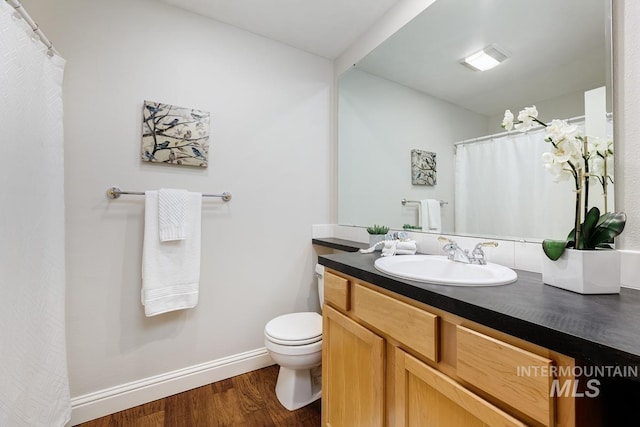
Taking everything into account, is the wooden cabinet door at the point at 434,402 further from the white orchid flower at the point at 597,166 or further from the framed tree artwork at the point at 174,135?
the framed tree artwork at the point at 174,135

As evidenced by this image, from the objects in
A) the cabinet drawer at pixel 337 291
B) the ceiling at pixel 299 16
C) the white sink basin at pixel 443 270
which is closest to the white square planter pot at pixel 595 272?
the white sink basin at pixel 443 270

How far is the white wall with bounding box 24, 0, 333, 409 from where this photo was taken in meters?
1.37

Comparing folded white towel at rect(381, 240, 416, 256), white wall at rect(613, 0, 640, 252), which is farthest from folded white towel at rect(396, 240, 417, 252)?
white wall at rect(613, 0, 640, 252)

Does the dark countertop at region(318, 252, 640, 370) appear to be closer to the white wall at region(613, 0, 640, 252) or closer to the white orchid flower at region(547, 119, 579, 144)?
the white wall at region(613, 0, 640, 252)

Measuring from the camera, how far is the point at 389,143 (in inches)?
70.0

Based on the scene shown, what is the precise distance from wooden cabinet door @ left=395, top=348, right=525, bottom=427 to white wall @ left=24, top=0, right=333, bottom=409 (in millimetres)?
1226

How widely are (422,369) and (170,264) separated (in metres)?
1.36

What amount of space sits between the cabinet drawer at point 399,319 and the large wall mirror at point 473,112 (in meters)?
0.65

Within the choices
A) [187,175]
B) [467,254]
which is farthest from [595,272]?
[187,175]

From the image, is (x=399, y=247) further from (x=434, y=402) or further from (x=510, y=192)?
(x=434, y=402)

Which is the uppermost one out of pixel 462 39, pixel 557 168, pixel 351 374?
pixel 462 39

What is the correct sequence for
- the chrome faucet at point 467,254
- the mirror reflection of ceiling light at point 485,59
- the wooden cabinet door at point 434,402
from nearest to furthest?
the wooden cabinet door at point 434,402 → the chrome faucet at point 467,254 → the mirror reflection of ceiling light at point 485,59

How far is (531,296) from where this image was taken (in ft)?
2.37

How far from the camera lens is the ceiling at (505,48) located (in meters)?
0.94
